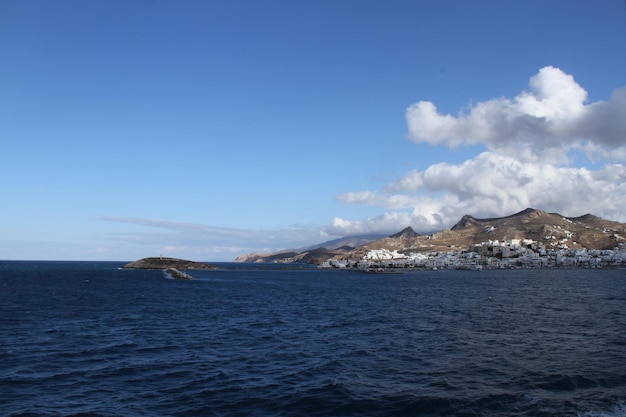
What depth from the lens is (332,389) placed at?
24922 millimetres

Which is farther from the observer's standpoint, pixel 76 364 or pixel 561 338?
pixel 561 338

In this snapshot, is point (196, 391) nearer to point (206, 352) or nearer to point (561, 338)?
point (206, 352)

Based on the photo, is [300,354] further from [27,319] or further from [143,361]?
[27,319]

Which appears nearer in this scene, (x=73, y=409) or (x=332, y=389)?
(x=73, y=409)

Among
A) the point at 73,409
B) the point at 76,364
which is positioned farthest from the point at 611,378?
the point at 76,364


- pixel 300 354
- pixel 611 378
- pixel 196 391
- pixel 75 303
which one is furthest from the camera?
pixel 75 303

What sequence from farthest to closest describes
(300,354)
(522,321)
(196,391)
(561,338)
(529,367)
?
1. (522,321)
2. (561,338)
3. (300,354)
4. (529,367)
5. (196,391)

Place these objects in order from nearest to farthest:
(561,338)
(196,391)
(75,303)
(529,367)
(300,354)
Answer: (196,391) < (529,367) < (300,354) < (561,338) < (75,303)

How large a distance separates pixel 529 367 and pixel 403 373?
29.0ft

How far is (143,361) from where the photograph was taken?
31391mm

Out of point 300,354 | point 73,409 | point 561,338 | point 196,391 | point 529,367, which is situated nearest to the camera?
point 73,409

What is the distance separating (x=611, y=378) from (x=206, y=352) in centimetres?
2801

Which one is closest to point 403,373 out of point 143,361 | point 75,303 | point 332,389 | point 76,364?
point 332,389

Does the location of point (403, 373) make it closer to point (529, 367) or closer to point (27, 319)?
point (529, 367)
